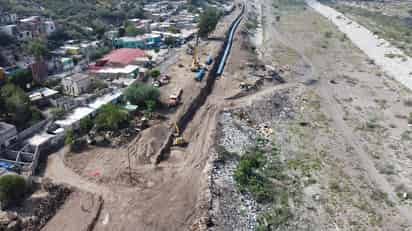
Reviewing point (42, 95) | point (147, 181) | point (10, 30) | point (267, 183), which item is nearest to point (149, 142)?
point (147, 181)

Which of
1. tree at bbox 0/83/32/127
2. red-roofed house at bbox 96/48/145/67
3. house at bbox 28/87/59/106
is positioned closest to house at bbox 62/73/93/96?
house at bbox 28/87/59/106

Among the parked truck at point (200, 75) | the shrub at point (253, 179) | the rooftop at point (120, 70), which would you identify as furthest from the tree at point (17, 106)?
the parked truck at point (200, 75)

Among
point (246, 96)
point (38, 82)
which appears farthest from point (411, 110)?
point (38, 82)

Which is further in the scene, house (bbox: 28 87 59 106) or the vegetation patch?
house (bbox: 28 87 59 106)

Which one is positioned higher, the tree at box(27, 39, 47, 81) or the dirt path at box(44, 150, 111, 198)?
the tree at box(27, 39, 47, 81)

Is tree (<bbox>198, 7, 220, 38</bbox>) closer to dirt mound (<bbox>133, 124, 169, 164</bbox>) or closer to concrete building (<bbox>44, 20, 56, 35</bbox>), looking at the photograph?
concrete building (<bbox>44, 20, 56, 35</bbox>)

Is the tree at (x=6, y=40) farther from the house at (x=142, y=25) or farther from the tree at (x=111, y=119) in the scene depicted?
the tree at (x=111, y=119)

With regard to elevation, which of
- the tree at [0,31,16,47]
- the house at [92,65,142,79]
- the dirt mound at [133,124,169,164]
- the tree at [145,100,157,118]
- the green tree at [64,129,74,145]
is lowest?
the dirt mound at [133,124,169,164]
